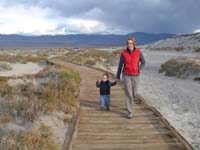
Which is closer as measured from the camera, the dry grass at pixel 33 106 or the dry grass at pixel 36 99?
the dry grass at pixel 33 106

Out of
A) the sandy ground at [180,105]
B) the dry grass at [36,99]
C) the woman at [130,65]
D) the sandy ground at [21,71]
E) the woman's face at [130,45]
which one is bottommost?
the sandy ground at [21,71]

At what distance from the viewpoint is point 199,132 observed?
9375 mm

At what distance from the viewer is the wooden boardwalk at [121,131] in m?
7.66

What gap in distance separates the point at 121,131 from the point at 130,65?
1.71 meters

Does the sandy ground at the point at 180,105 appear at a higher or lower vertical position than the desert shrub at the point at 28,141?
lower

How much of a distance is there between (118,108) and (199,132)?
254cm

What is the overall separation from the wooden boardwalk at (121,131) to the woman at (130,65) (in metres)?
0.57

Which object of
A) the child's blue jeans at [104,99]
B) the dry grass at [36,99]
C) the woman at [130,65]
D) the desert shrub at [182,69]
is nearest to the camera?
the woman at [130,65]

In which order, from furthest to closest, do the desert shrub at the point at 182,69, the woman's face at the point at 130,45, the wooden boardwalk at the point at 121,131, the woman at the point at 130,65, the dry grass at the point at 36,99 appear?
the desert shrub at the point at 182,69 → the dry grass at the point at 36,99 → the woman at the point at 130,65 → the woman's face at the point at 130,45 → the wooden boardwalk at the point at 121,131

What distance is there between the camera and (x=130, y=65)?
9422mm

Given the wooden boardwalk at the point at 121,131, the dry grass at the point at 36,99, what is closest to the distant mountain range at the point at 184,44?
the dry grass at the point at 36,99

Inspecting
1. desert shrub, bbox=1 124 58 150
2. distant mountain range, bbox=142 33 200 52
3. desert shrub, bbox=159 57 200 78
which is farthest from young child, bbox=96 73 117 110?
distant mountain range, bbox=142 33 200 52

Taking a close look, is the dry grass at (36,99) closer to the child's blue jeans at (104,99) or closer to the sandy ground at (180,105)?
the child's blue jeans at (104,99)

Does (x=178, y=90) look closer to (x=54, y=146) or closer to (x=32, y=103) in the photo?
(x=32, y=103)
